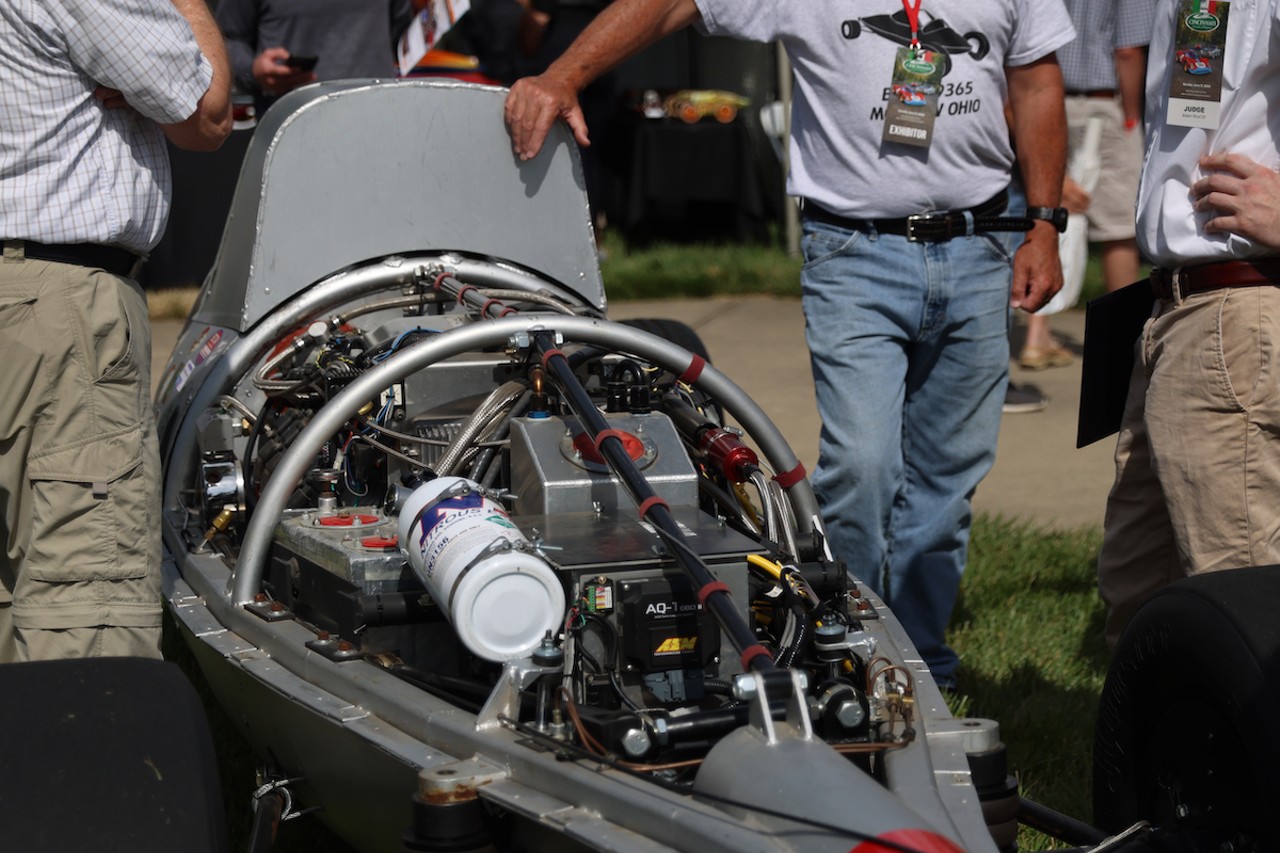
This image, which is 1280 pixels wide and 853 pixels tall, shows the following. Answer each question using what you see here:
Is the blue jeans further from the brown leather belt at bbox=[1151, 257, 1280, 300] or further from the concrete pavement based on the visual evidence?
the concrete pavement

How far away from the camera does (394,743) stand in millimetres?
2490

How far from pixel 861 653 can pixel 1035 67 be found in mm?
2263

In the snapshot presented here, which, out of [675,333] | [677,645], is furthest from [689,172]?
[677,645]

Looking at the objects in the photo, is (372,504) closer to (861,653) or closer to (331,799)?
(331,799)

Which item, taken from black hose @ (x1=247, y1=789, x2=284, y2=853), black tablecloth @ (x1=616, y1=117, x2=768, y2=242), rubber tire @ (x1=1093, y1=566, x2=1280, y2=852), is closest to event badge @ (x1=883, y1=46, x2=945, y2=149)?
rubber tire @ (x1=1093, y1=566, x2=1280, y2=852)

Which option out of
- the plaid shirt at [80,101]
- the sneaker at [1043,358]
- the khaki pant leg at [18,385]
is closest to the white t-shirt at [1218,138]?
the plaid shirt at [80,101]

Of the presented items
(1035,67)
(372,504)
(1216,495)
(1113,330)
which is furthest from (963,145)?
(372,504)

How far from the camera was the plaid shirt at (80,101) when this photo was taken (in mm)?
3016

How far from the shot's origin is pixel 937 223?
13.5 ft

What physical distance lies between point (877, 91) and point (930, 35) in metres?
0.21

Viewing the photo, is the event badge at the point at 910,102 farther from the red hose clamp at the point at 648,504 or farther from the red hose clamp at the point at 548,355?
the red hose clamp at the point at 648,504

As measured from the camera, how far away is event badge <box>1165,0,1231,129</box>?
323 cm

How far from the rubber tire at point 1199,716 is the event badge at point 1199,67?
1.07m

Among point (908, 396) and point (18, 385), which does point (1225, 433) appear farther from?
point (18, 385)
